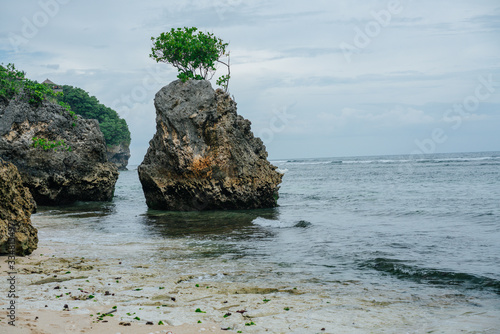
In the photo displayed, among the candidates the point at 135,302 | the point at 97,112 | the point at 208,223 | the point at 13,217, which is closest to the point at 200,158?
the point at 208,223

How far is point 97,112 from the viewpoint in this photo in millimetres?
79500

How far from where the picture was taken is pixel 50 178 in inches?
903

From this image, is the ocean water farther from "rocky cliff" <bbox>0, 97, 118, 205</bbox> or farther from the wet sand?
"rocky cliff" <bbox>0, 97, 118, 205</bbox>

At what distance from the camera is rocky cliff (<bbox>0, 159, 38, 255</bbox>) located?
350 inches

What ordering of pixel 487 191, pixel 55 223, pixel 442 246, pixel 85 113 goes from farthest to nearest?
pixel 85 113
pixel 487 191
pixel 55 223
pixel 442 246

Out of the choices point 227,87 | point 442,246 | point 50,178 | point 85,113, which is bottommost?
point 442,246

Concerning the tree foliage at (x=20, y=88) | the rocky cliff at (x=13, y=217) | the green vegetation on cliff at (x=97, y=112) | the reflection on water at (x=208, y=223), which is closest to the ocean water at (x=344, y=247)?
the reflection on water at (x=208, y=223)

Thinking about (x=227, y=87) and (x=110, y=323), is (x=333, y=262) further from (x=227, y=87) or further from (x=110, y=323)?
(x=227, y=87)

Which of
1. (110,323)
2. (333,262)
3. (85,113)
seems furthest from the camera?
(85,113)

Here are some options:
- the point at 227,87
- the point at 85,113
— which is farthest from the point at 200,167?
the point at 85,113

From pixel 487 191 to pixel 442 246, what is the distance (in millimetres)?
19036

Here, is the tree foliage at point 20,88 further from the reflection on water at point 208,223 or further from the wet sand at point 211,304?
the wet sand at point 211,304

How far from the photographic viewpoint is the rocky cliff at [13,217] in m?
8.88

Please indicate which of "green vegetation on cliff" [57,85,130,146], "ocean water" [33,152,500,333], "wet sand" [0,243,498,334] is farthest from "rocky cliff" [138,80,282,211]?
"green vegetation on cliff" [57,85,130,146]
